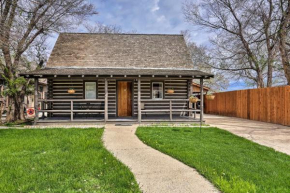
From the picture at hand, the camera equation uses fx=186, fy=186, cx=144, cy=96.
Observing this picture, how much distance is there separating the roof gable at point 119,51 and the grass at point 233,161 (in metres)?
6.75

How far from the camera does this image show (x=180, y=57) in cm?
1310

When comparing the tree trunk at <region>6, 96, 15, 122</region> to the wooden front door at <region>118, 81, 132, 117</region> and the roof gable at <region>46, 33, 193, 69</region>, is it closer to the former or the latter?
the roof gable at <region>46, 33, 193, 69</region>

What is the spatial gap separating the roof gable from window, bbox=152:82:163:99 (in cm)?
118

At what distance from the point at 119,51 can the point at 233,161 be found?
1074 cm

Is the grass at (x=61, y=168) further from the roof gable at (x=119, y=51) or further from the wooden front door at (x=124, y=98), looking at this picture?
the roof gable at (x=119, y=51)

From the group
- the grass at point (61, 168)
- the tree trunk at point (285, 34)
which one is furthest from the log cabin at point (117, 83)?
the grass at point (61, 168)

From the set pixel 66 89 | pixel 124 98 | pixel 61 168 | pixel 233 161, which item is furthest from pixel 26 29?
pixel 233 161

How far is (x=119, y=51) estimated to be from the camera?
521 inches

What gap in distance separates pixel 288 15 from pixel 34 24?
1376 cm

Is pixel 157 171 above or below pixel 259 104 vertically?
below

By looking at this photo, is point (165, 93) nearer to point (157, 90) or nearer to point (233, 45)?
point (157, 90)

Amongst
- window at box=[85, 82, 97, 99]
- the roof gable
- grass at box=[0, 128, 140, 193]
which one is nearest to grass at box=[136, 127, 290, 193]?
grass at box=[0, 128, 140, 193]

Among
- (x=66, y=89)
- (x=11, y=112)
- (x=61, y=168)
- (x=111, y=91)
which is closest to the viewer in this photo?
(x=61, y=168)

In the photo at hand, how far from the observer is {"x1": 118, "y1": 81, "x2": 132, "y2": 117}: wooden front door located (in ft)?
39.4
